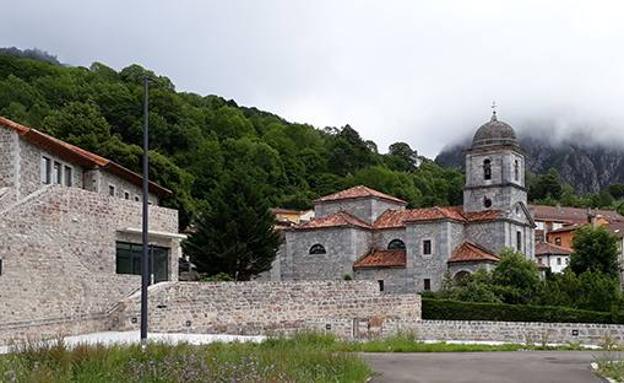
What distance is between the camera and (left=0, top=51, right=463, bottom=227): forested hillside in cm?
5931

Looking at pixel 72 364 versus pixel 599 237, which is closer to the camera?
pixel 72 364

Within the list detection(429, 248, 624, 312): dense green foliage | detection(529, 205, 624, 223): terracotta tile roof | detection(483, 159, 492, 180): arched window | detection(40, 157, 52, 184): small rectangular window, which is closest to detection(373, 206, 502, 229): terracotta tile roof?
detection(483, 159, 492, 180): arched window

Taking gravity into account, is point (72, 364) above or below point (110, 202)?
below

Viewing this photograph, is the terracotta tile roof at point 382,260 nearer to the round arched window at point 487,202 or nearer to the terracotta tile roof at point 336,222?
the terracotta tile roof at point 336,222

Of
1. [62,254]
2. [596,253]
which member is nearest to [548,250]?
[596,253]

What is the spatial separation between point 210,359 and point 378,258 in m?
46.8

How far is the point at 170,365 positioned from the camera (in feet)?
40.4

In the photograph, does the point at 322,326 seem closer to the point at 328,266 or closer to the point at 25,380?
the point at 25,380

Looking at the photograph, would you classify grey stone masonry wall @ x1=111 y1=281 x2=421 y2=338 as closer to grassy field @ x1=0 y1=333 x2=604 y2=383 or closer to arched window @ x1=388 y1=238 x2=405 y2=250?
grassy field @ x1=0 y1=333 x2=604 y2=383

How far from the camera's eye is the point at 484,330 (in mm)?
32156

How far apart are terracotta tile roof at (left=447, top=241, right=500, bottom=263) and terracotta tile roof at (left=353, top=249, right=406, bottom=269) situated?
3.75 m

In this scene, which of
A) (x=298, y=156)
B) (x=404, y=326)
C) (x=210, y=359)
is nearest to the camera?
(x=210, y=359)

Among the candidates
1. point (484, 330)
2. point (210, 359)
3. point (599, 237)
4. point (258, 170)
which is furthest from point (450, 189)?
point (210, 359)

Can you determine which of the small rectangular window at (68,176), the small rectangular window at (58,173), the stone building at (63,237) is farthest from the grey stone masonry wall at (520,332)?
the small rectangular window at (68,176)
